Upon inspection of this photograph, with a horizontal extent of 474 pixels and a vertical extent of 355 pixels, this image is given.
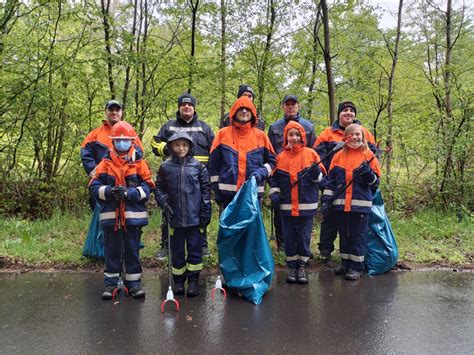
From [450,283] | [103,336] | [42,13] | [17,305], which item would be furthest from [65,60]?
[450,283]

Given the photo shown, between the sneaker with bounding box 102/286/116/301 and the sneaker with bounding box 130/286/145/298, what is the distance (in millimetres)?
181

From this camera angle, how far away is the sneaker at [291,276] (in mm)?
4547

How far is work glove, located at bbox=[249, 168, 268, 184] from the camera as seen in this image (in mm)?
4461

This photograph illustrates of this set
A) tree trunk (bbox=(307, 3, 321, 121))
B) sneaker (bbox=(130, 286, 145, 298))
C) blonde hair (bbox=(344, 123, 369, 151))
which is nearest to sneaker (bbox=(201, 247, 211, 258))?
sneaker (bbox=(130, 286, 145, 298))

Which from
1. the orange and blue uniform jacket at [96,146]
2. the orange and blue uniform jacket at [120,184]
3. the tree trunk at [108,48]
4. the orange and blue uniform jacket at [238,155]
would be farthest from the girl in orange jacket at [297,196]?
the tree trunk at [108,48]

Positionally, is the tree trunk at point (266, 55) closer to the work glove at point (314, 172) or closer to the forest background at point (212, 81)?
the forest background at point (212, 81)

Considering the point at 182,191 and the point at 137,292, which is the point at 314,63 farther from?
the point at 137,292

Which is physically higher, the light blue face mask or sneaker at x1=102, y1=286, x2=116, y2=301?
the light blue face mask

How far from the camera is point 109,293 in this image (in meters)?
4.03

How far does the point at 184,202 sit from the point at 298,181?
56.4 inches

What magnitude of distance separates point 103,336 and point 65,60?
538 centimetres

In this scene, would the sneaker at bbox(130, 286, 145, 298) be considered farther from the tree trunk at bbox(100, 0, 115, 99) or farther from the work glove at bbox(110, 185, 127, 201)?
the tree trunk at bbox(100, 0, 115, 99)

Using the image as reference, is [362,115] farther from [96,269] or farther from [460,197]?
[96,269]

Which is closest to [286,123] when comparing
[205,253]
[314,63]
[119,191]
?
[205,253]
